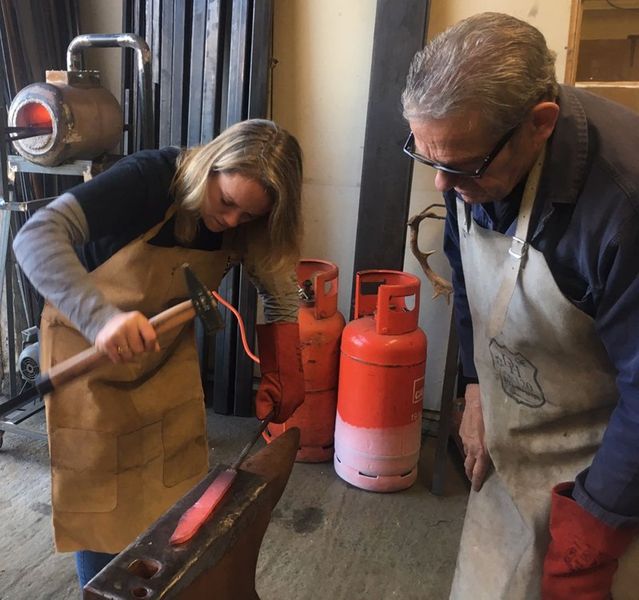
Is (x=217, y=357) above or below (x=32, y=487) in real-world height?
above

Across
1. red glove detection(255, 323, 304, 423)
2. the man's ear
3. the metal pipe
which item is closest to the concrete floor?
red glove detection(255, 323, 304, 423)

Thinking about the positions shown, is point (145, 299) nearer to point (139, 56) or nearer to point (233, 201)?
point (233, 201)

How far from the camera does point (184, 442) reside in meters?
1.80

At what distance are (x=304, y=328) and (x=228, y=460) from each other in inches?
26.2

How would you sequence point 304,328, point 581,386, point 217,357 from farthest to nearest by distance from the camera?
point 217,357 < point 304,328 < point 581,386

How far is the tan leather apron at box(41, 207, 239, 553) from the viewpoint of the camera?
158 cm

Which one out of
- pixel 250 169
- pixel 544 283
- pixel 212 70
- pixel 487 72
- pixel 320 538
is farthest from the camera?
pixel 212 70

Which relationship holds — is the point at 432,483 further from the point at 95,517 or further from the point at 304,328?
the point at 95,517

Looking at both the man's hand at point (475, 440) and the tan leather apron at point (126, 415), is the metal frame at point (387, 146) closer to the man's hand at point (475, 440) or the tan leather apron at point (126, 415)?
the tan leather apron at point (126, 415)

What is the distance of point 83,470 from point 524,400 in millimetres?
1072

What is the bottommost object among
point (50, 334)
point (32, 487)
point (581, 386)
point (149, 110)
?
point (32, 487)

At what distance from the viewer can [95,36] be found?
99.9 inches

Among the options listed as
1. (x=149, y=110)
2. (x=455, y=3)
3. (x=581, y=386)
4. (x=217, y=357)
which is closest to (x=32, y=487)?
(x=217, y=357)

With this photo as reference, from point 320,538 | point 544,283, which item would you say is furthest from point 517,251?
point 320,538
